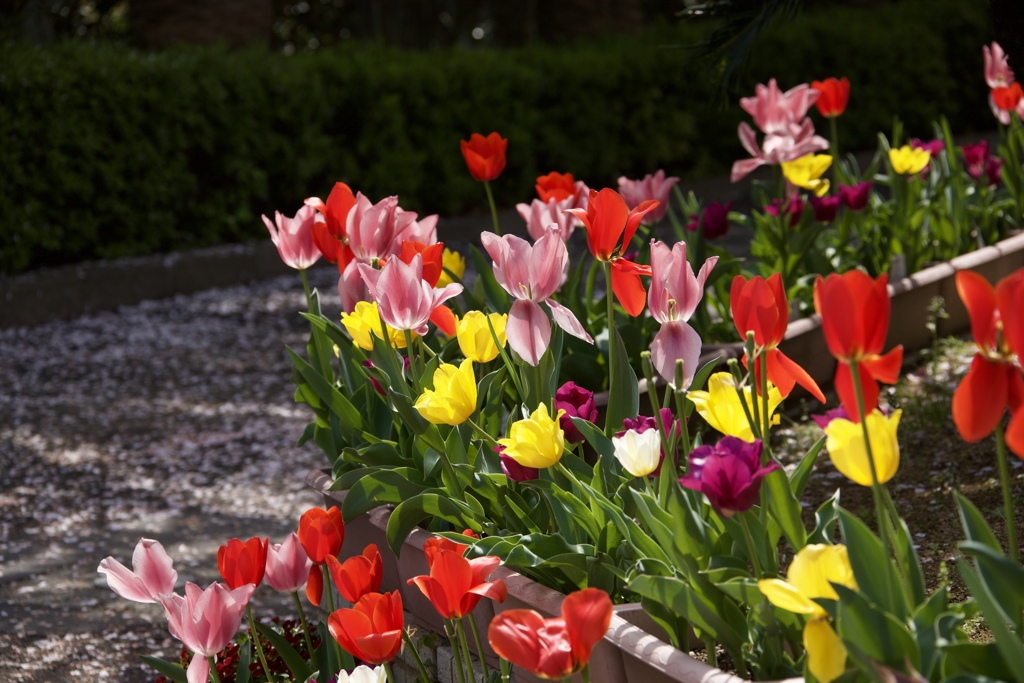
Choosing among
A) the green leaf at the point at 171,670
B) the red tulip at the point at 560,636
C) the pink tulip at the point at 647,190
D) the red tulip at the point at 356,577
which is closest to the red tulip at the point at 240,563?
the red tulip at the point at 356,577

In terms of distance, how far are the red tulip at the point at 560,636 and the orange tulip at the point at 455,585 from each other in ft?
0.61

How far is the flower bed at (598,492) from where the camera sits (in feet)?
4.11

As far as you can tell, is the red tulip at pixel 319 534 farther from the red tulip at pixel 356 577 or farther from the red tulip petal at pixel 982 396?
the red tulip petal at pixel 982 396

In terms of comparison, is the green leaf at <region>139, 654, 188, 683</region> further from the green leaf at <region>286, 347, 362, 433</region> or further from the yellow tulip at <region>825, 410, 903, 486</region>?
the yellow tulip at <region>825, 410, 903, 486</region>

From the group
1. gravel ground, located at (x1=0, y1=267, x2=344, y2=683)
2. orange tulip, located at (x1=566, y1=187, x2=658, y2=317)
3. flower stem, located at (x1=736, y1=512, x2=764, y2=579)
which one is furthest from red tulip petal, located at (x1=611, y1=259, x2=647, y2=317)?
gravel ground, located at (x1=0, y1=267, x2=344, y2=683)

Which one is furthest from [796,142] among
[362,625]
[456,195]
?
[456,195]

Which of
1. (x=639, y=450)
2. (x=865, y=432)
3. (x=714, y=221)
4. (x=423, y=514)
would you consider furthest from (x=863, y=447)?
(x=714, y=221)

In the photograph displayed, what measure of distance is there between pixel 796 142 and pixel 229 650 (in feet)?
7.28

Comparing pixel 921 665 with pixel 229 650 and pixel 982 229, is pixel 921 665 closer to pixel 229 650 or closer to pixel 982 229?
pixel 229 650

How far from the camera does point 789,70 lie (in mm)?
10352

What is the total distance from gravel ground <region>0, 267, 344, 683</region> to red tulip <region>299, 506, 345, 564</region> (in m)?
1.21

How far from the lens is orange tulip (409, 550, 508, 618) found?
1.47m

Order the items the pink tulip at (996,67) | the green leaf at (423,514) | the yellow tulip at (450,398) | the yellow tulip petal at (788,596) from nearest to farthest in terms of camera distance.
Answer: the yellow tulip petal at (788,596) < the yellow tulip at (450,398) < the green leaf at (423,514) < the pink tulip at (996,67)

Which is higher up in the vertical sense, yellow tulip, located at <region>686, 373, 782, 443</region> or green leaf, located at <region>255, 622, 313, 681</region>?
yellow tulip, located at <region>686, 373, 782, 443</region>
